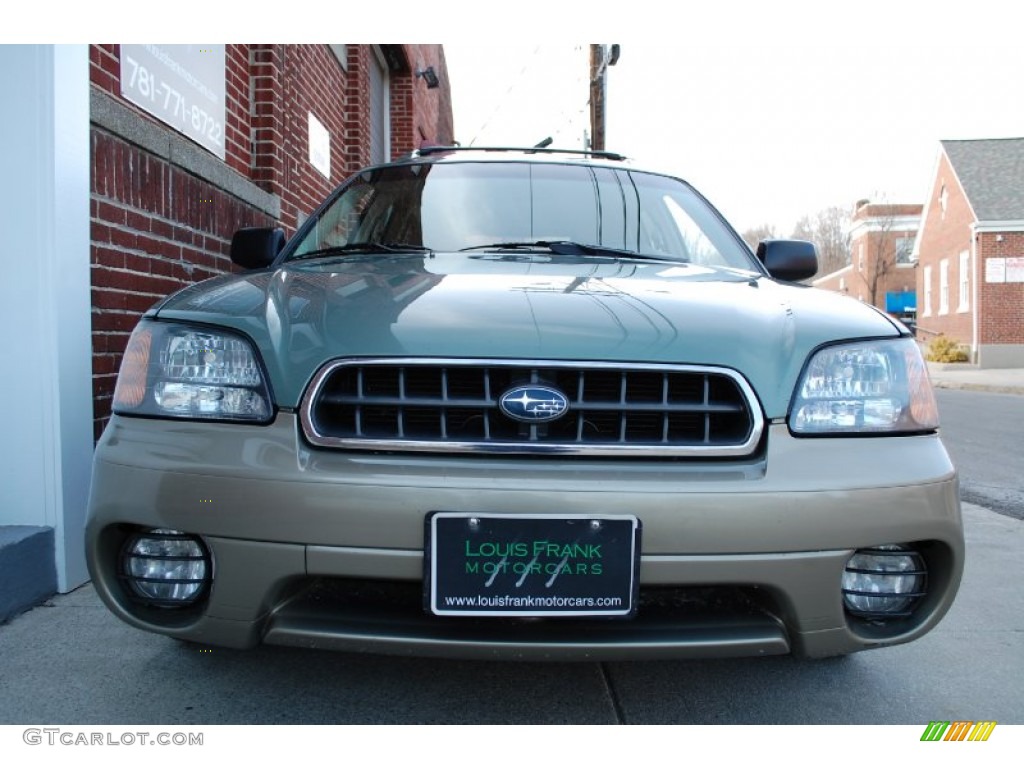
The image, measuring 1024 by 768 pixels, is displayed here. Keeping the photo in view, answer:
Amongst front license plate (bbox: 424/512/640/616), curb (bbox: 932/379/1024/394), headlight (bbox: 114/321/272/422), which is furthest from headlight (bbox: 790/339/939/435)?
curb (bbox: 932/379/1024/394)

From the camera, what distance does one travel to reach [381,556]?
165 centimetres

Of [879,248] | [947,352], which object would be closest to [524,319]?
[947,352]

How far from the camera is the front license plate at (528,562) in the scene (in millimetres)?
1642

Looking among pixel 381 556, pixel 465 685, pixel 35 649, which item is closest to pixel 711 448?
pixel 381 556

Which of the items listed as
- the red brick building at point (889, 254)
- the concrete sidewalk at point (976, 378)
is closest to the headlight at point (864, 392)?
the concrete sidewalk at point (976, 378)

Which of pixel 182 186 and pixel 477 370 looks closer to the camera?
pixel 477 370

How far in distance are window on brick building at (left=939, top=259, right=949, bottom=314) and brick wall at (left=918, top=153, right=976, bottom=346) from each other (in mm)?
170

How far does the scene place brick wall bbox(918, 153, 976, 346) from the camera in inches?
1024

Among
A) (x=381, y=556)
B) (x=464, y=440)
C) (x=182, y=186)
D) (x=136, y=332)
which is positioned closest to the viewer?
(x=381, y=556)

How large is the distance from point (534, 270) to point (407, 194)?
2.95ft

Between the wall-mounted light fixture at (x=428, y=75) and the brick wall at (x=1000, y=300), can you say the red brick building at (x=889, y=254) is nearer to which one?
the brick wall at (x=1000, y=300)

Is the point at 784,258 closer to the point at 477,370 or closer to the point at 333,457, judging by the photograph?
the point at 477,370

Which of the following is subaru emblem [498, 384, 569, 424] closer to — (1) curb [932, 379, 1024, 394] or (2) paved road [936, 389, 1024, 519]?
(2) paved road [936, 389, 1024, 519]
